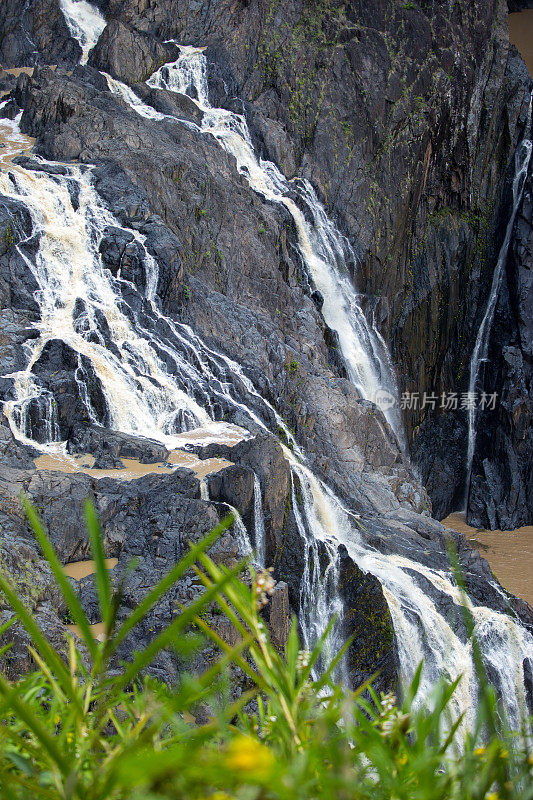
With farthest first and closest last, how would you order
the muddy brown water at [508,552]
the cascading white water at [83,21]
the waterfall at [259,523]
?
the cascading white water at [83,21]
the muddy brown water at [508,552]
the waterfall at [259,523]

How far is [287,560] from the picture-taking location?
11.1 metres

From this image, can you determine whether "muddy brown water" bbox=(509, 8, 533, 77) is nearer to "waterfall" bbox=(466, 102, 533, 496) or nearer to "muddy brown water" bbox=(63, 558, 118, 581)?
"waterfall" bbox=(466, 102, 533, 496)

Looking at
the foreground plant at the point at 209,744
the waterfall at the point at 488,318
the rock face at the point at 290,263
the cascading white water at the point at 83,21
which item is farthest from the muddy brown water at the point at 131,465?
the cascading white water at the point at 83,21

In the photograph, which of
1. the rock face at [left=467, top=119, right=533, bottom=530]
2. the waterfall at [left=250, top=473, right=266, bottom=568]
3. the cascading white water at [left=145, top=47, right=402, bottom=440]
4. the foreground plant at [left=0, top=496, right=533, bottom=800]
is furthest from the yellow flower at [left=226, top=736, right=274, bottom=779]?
the rock face at [left=467, top=119, right=533, bottom=530]

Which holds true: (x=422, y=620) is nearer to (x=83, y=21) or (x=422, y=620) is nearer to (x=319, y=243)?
(x=319, y=243)

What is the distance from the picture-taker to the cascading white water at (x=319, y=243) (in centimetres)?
2083

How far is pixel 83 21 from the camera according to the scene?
23.6 metres

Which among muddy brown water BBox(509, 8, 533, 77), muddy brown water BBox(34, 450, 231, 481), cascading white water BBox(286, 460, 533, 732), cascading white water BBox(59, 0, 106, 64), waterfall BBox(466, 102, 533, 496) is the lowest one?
cascading white water BBox(286, 460, 533, 732)

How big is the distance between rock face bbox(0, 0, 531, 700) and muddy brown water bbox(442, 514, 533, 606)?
91 cm

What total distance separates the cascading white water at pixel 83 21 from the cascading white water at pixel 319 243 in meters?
2.92

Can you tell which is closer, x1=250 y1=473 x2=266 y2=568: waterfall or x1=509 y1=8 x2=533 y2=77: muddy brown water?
x1=250 y1=473 x2=266 y2=568: waterfall

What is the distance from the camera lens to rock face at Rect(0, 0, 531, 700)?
35.1 ft

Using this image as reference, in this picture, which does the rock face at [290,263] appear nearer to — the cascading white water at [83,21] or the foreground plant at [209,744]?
the cascading white water at [83,21]

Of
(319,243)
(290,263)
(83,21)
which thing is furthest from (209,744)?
(83,21)
